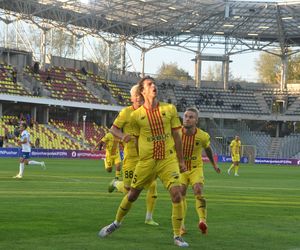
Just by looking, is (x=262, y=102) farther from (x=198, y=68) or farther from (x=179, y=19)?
(x=179, y=19)

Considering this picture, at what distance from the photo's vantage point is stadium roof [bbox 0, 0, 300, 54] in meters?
62.2

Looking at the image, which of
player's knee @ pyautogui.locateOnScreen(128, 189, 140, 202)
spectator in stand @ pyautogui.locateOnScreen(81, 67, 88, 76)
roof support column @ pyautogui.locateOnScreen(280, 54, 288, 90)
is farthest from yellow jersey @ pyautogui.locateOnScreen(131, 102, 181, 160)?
roof support column @ pyautogui.locateOnScreen(280, 54, 288, 90)

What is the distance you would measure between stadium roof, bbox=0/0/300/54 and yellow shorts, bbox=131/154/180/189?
168 feet

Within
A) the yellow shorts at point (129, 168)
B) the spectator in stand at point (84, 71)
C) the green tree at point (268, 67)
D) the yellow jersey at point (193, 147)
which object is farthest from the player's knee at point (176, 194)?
the green tree at point (268, 67)

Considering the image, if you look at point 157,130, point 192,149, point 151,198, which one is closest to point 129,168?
point 151,198

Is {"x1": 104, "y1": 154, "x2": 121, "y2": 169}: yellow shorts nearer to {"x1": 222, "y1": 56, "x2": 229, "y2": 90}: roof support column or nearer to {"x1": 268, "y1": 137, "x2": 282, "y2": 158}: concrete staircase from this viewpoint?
{"x1": 268, "y1": 137, "x2": 282, "y2": 158}: concrete staircase

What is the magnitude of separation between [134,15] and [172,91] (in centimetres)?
1512

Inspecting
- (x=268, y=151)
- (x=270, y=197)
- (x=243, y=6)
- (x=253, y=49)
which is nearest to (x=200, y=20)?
(x=243, y=6)

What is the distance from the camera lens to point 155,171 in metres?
10.0

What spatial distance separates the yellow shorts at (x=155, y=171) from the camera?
32.6ft

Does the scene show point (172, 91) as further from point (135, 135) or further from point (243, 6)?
point (135, 135)

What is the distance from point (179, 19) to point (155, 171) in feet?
197

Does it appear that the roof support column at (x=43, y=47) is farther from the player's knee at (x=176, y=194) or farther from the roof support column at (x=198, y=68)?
the player's knee at (x=176, y=194)

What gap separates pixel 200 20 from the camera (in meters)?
70.2
